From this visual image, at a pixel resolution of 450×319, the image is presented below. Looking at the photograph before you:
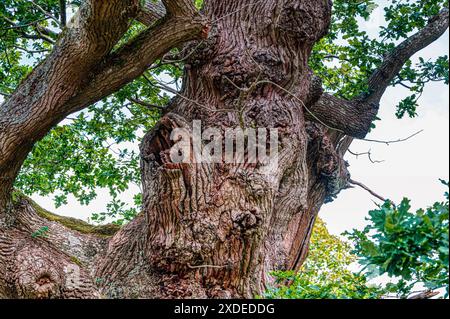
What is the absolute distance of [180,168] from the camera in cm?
477

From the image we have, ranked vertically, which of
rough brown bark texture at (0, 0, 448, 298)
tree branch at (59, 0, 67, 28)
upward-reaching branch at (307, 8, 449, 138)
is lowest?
rough brown bark texture at (0, 0, 448, 298)

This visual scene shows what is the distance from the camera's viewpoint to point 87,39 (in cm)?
465

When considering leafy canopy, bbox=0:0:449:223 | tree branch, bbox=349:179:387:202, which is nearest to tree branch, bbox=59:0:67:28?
leafy canopy, bbox=0:0:449:223

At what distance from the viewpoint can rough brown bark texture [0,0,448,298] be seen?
4.79 m

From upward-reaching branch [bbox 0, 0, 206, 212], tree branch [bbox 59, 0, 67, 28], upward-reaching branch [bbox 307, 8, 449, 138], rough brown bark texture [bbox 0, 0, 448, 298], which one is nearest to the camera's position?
upward-reaching branch [bbox 0, 0, 206, 212]

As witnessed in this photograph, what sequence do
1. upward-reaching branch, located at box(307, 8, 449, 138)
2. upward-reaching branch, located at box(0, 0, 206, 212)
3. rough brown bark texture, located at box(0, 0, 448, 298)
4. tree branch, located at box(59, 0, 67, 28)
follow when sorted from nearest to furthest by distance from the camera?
upward-reaching branch, located at box(0, 0, 206, 212) < rough brown bark texture, located at box(0, 0, 448, 298) < tree branch, located at box(59, 0, 67, 28) < upward-reaching branch, located at box(307, 8, 449, 138)

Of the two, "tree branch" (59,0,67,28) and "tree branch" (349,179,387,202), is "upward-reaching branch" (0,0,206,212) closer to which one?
"tree branch" (59,0,67,28)

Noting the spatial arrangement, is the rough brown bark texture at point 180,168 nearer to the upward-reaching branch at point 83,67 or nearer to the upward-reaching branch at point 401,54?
the upward-reaching branch at point 83,67

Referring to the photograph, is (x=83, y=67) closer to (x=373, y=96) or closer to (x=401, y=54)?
(x=373, y=96)

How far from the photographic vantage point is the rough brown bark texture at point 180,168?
4789 mm

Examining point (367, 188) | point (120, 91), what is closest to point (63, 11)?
point (120, 91)

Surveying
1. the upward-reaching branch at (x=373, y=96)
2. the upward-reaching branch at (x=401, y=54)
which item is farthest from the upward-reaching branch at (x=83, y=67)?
the upward-reaching branch at (x=401, y=54)

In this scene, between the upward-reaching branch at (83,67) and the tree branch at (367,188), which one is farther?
the tree branch at (367,188)

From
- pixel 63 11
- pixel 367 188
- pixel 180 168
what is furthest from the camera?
pixel 367 188
